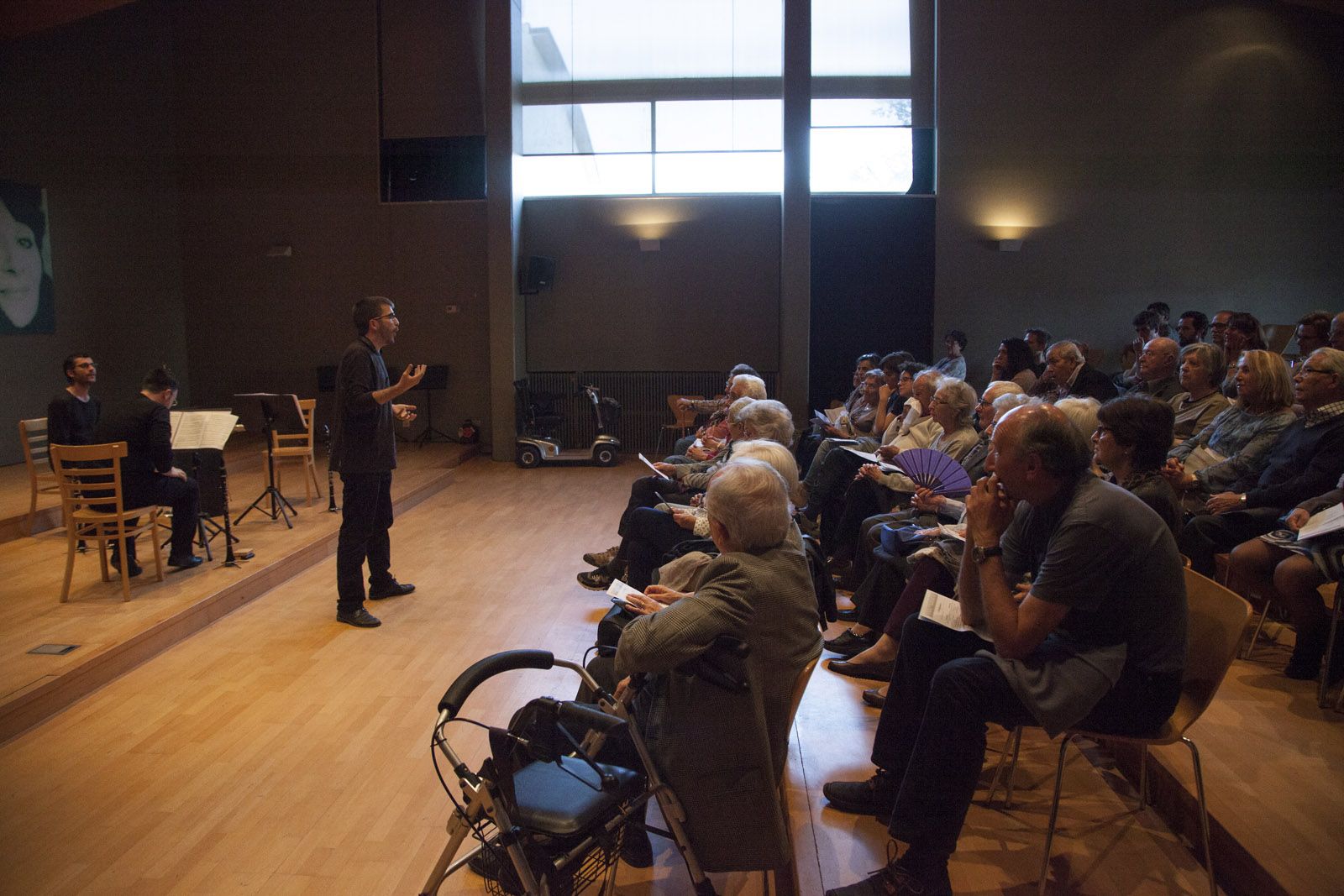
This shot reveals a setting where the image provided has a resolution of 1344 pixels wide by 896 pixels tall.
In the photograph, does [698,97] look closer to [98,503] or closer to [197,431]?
[197,431]

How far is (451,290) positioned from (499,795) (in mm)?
9511

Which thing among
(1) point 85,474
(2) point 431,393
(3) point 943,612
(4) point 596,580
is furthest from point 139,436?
(2) point 431,393

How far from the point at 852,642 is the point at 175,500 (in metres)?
3.70

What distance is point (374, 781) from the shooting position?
2939mm

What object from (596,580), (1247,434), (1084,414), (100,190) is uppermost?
(100,190)

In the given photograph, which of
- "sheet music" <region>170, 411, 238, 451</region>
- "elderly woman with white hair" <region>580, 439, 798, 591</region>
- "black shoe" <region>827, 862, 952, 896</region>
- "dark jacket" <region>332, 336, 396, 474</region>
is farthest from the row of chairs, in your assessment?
"black shoe" <region>827, 862, 952, 896</region>

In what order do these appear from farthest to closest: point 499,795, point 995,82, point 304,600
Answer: point 995,82, point 304,600, point 499,795

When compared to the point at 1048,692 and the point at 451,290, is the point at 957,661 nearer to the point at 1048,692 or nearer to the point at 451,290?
the point at 1048,692

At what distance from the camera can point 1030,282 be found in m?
10.1

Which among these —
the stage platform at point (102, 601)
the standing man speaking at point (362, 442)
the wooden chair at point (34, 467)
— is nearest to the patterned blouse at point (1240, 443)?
the standing man speaking at point (362, 442)

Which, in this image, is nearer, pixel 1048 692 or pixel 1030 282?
pixel 1048 692

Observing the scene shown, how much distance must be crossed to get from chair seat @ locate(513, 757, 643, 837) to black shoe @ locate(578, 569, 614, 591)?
2.86m

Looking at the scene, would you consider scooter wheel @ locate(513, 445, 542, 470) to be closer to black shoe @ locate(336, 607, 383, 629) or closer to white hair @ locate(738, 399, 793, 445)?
black shoe @ locate(336, 607, 383, 629)

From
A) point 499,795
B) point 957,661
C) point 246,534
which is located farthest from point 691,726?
point 246,534
